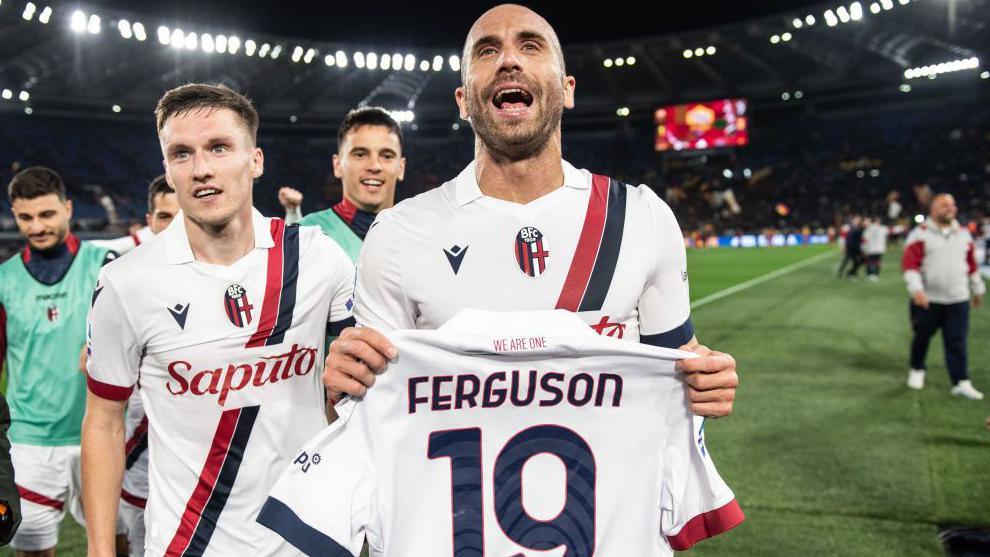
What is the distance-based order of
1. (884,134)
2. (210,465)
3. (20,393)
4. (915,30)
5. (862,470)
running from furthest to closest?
1. (884,134)
2. (915,30)
3. (862,470)
4. (20,393)
5. (210,465)

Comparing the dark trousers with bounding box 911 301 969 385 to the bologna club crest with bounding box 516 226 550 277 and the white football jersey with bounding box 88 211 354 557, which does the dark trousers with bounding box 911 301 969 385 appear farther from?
the white football jersey with bounding box 88 211 354 557

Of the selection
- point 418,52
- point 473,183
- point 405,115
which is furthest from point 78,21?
point 473,183

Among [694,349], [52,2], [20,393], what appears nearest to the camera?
[694,349]

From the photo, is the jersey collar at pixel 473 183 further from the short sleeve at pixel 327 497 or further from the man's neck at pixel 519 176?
the short sleeve at pixel 327 497

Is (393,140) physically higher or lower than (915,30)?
lower

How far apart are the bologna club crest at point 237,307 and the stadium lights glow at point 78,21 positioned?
88.2ft

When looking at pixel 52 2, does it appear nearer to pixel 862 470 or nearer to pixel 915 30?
pixel 862 470

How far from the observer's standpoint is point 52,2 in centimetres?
2286

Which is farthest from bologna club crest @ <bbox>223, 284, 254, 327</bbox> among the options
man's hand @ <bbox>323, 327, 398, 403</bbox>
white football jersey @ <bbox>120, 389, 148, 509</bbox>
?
white football jersey @ <bbox>120, 389, 148, 509</bbox>

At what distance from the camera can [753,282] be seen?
1941 cm

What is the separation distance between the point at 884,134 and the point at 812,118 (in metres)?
4.44

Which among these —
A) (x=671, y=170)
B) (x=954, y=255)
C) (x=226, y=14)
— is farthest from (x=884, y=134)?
(x=954, y=255)

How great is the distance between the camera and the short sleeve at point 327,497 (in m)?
1.56

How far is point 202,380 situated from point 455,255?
980 millimetres
